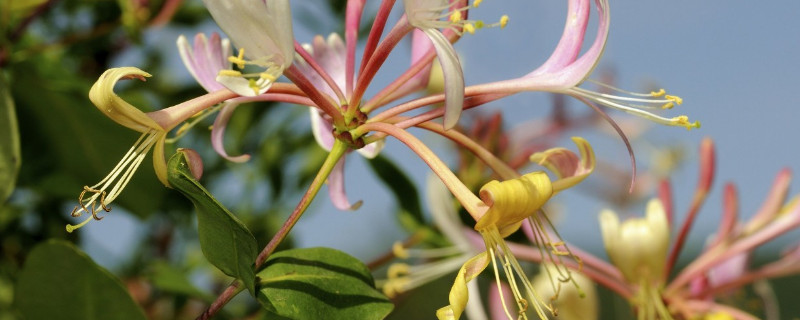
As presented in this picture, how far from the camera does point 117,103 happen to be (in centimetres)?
51

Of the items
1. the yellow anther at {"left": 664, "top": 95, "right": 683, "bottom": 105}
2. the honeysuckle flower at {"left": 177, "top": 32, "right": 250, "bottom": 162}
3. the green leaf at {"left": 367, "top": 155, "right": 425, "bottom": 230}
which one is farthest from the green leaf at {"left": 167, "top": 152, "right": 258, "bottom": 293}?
the green leaf at {"left": 367, "top": 155, "right": 425, "bottom": 230}

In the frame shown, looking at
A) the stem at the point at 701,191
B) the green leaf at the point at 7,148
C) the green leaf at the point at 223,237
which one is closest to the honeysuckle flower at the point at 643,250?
the stem at the point at 701,191

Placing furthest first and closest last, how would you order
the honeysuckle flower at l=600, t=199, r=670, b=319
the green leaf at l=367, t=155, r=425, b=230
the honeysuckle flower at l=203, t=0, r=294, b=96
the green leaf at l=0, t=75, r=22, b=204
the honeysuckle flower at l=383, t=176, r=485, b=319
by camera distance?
the green leaf at l=367, t=155, r=425, b=230, the honeysuckle flower at l=383, t=176, r=485, b=319, the honeysuckle flower at l=600, t=199, r=670, b=319, the green leaf at l=0, t=75, r=22, b=204, the honeysuckle flower at l=203, t=0, r=294, b=96

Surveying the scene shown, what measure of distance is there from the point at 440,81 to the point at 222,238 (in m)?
0.59

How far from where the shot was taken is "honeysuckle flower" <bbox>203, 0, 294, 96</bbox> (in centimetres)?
48

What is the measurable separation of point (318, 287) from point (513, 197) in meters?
0.16

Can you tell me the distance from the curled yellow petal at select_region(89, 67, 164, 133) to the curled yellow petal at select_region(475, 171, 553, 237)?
0.22 metres

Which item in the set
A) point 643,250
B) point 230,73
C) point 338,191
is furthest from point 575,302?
point 230,73

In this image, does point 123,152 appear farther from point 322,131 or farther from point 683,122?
point 683,122

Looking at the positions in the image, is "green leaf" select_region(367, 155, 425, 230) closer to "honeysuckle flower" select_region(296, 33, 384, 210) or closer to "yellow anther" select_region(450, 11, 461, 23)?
"honeysuckle flower" select_region(296, 33, 384, 210)

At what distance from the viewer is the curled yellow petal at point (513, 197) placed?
50cm

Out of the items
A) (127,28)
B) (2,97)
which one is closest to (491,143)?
(127,28)

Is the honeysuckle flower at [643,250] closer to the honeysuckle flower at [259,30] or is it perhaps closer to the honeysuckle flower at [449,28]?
the honeysuckle flower at [449,28]

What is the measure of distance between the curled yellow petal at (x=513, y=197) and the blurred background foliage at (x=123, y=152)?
1.71 ft
